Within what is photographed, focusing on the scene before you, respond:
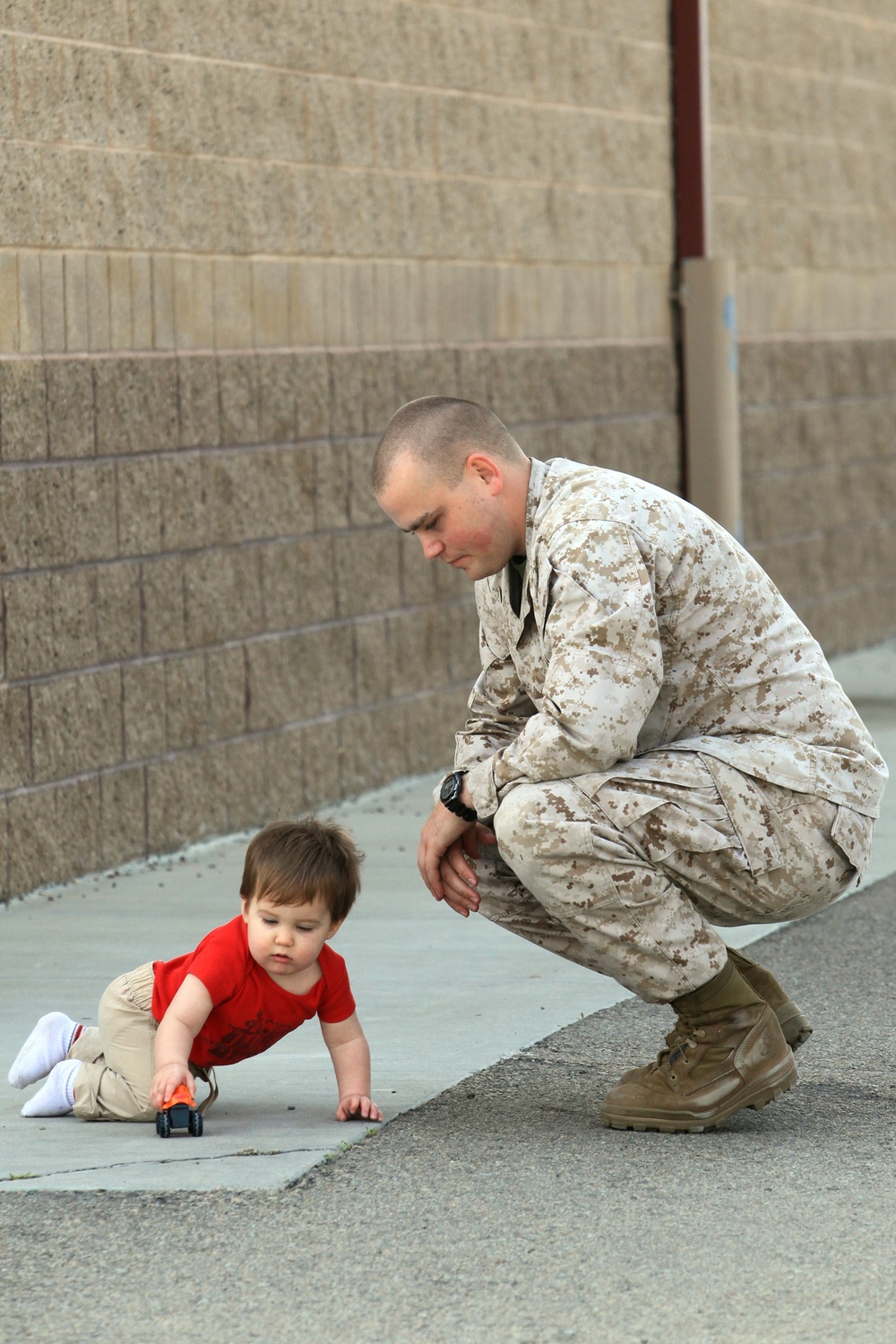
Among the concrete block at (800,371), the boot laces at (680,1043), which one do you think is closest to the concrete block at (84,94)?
the boot laces at (680,1043)

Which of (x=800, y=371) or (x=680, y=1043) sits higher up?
(x=800, y=371)

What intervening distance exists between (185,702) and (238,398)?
1139 millimetres

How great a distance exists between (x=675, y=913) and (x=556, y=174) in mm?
6471

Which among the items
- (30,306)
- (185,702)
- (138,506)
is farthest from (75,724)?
(30,306)

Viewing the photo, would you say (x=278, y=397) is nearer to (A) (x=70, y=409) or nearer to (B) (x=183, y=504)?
(B) (x=183, y=504)

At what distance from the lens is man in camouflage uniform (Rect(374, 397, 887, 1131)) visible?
439 cm

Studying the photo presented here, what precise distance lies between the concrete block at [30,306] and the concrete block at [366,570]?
76.5 inches

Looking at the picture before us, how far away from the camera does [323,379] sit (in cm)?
878

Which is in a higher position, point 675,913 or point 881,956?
point 675,913

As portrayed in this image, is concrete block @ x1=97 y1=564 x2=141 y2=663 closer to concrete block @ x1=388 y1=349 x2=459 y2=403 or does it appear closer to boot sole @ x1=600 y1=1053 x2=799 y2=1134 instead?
concrete block @ x1=388 y1=349 x2=459 y2=403

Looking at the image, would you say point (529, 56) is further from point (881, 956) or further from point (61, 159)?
point (881, 956)

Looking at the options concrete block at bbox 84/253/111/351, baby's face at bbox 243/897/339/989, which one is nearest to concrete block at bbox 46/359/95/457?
concrete block at bbox 84/253/111/351

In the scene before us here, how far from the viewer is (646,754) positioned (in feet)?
15.0

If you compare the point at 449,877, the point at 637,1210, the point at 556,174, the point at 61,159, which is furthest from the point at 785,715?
the point at 556,174
